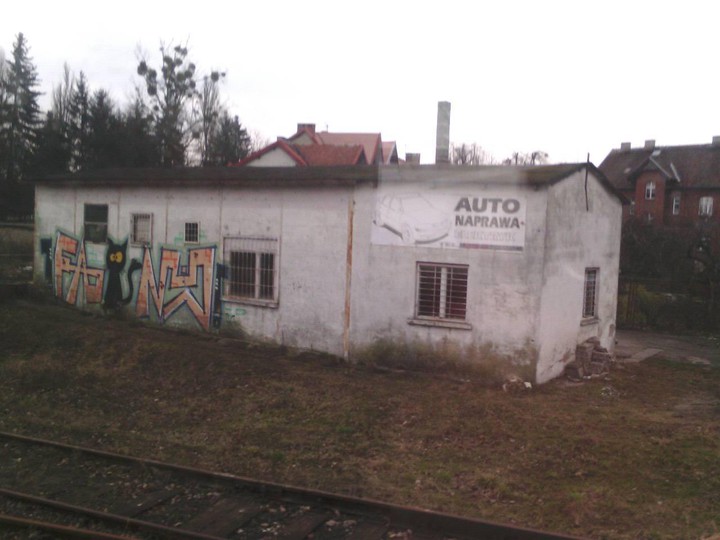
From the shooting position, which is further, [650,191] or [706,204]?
[650,191]

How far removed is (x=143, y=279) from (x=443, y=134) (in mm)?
8598

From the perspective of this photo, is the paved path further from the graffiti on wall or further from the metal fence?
the graffiti on wall

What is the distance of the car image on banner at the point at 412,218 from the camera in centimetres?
1225

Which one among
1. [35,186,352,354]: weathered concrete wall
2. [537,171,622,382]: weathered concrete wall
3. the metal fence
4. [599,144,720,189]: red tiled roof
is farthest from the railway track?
[599,144,720,189]: red tiled roof

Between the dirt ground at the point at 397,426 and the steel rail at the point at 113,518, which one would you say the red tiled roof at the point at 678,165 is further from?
the steel rail at the point at 113,518

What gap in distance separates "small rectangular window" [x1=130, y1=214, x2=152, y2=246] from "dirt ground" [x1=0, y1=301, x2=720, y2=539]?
285cm

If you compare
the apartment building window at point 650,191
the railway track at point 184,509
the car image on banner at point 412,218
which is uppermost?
the apartment building window at point 650,191

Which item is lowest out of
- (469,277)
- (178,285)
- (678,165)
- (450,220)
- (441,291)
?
(178,285)

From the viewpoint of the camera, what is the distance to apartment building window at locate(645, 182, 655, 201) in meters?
47.2

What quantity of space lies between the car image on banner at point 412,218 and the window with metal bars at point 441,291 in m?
0.60

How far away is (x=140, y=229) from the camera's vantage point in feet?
53.4

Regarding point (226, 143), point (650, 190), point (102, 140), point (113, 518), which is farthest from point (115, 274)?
point (650, 190)

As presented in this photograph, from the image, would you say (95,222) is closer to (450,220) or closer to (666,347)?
(450,220)

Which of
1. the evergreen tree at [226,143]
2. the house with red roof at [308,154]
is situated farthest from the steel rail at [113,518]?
the evergreen tree at [226,143]
